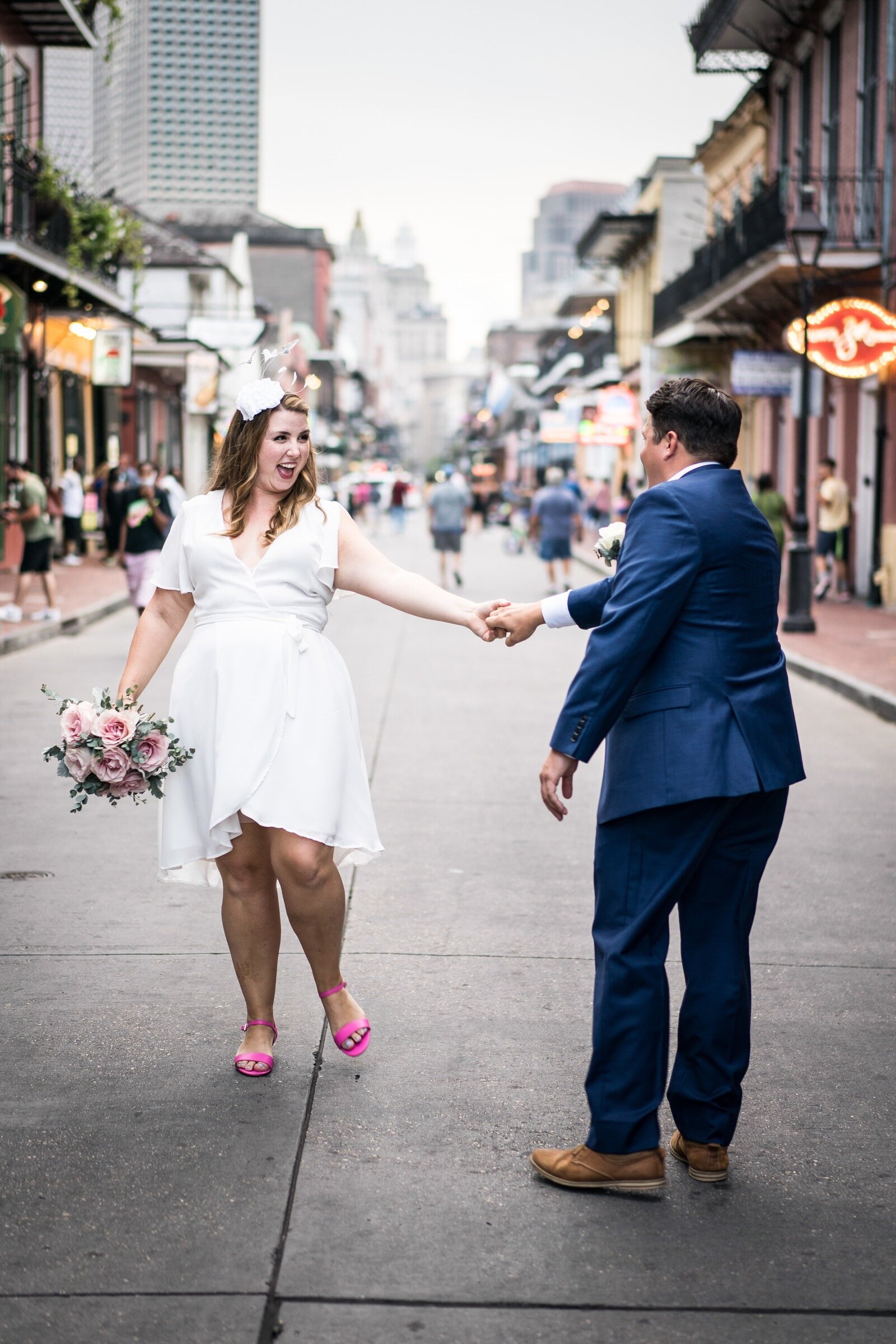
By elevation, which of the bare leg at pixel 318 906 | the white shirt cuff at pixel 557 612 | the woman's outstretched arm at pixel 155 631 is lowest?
the bare leg at pixel 318 906

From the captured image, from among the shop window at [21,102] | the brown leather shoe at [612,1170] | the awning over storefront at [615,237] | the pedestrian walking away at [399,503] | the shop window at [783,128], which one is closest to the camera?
the brown leather shoe at [612,1170]

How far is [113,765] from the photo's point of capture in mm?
4055

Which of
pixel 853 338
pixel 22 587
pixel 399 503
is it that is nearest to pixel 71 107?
pixel 22 587

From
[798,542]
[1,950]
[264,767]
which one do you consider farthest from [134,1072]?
[798,542]

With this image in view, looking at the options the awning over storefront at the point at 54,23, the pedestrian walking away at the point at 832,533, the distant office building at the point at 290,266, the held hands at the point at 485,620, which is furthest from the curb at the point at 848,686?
the distant office building at the point at 290,266

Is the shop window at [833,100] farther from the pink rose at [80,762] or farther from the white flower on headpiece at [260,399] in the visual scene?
the pink rose at [80,762]

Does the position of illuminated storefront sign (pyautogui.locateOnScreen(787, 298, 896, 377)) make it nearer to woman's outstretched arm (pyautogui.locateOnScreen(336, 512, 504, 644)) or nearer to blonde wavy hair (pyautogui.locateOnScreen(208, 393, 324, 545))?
→ woman's outstretched arm (pyautogui.locateOnScreen(336, 512, 504, 644))

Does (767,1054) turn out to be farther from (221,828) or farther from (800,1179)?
(221,828)

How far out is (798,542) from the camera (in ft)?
56.3

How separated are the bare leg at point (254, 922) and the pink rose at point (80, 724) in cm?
48

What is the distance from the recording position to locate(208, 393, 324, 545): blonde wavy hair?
4270 mm

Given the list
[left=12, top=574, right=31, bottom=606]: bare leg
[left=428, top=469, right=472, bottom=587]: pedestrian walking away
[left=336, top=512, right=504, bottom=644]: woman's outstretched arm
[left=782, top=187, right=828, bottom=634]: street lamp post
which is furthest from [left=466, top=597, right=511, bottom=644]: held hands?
[left=428, top=469, right=472, bottom=587]: pedestrian walking away

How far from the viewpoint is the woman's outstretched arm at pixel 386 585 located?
4367 mm

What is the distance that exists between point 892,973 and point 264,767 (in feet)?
8.07
